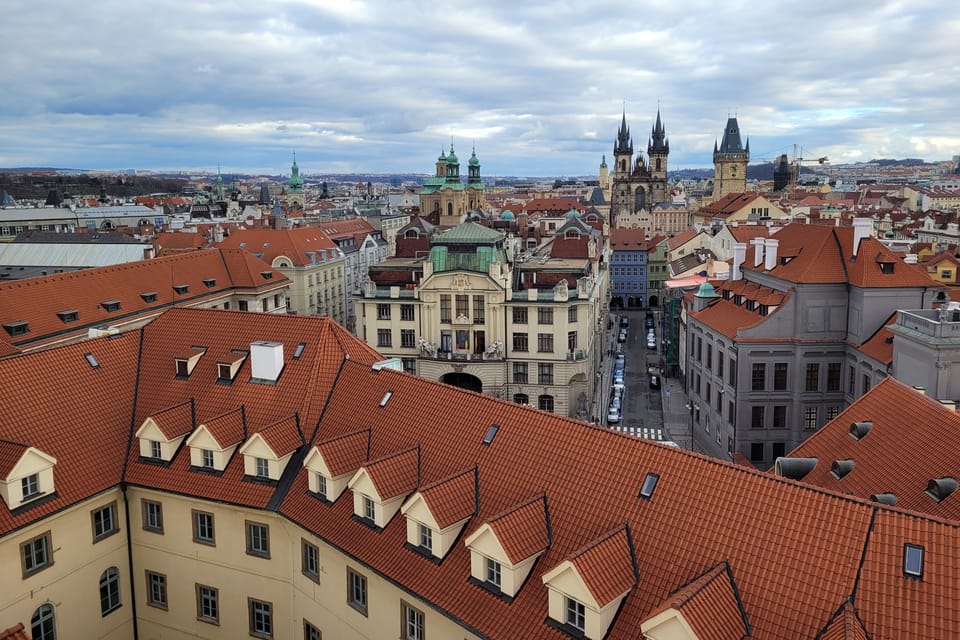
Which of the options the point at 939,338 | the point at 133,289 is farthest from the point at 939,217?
the point at 133,289

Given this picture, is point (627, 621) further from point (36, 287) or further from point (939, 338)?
point (36, 287)

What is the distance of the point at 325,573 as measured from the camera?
27.3 metres

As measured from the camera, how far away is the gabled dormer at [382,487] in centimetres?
2486

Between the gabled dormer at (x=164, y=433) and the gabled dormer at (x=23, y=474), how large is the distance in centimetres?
363

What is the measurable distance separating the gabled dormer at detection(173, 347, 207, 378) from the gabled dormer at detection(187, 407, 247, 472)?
478cm

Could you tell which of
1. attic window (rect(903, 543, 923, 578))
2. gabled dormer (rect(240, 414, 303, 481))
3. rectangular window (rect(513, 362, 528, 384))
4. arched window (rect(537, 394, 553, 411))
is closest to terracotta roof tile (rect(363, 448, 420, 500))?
gabled dormer (rect(240, 414, 303, 481))

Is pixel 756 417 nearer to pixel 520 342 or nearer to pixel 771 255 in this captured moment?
pixel 771 255

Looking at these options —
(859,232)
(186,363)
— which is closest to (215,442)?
(186,363)

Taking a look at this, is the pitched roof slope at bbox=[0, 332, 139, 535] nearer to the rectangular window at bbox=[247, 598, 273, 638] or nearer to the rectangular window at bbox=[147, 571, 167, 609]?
the rectangular window at bbox=[147, 571, 167, 609]

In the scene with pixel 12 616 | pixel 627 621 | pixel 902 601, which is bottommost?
pixel 12 616

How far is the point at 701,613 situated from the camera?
17.2 m

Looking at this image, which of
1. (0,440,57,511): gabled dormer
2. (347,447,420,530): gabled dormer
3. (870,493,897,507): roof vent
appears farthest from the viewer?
(0,440,57,511): gabled dormer

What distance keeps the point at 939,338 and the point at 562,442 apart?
26192 millimetres

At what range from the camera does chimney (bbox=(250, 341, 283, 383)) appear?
32.5m
